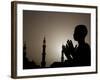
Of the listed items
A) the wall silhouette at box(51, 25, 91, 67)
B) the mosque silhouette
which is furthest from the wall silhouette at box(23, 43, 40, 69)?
the wall silhouette at box(51, 25, 91, 67)

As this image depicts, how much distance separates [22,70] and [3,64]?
16cm

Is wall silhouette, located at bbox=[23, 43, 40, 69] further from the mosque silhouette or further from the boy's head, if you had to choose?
the boy's head

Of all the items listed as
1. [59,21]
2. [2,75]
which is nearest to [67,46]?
[59,21]

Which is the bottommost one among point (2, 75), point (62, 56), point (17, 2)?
point (2, 75)

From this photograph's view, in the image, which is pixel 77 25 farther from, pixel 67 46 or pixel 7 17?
pixel 7 17

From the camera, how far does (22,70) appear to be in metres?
2.00

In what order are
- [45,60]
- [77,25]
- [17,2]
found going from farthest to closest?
[77,25] < [45,60] < [17,2]

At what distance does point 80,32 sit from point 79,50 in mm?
169

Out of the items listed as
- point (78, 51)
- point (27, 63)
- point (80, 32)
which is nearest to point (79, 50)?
point (78, 51)

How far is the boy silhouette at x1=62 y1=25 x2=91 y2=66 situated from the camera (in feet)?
7.21

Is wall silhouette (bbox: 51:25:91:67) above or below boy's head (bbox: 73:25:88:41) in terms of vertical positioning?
below

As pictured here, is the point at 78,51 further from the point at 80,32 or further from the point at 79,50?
the point at 80,32

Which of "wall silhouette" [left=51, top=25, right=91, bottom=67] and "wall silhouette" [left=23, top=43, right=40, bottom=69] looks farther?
"wall silhouette" [left=51, top=25, right=91, bottom=67]

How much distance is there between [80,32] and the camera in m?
2.26
